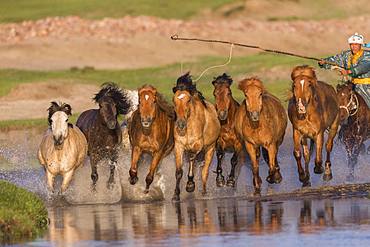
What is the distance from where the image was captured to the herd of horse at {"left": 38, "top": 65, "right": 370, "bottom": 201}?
21750 millimetres

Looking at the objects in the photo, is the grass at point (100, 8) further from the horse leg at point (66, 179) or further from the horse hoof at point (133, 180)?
the horse hoof at point (133, 180)

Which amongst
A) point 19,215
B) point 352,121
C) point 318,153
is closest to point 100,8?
point 352,121

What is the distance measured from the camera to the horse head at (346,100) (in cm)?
2481

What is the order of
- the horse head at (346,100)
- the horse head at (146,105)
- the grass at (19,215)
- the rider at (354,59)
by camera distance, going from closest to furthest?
the grass at (19,215) < the horse head at (146,105) < the rider at (354,59) < the horse head at (346,100)

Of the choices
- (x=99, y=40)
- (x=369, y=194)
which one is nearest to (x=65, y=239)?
(x=369, y=194)

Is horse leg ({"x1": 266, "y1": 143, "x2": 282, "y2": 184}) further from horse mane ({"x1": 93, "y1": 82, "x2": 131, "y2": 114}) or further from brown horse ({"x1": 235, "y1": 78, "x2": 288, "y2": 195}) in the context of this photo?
horse mane ({"x1": 93, "y1": 82, "x2": 131, "y2": 114})

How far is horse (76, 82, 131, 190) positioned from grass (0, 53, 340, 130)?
50.1ft

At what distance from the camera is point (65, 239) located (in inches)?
669

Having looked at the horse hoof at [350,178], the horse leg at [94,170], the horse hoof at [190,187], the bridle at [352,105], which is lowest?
the horse hoof at [190,187]

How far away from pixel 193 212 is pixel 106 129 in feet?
13.6

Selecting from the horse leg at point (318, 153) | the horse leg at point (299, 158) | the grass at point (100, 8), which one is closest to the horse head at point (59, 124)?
the horse leg at point (299, 158)

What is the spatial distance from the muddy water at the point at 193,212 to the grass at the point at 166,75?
14.7 m

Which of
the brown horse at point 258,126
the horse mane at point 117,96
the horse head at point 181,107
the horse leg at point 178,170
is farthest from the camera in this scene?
the horse mane at point 117,96

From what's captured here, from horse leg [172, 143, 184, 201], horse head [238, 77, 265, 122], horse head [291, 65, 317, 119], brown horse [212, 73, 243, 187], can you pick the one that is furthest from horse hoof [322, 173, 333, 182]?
horse leg [172, 143, 184, 201]
